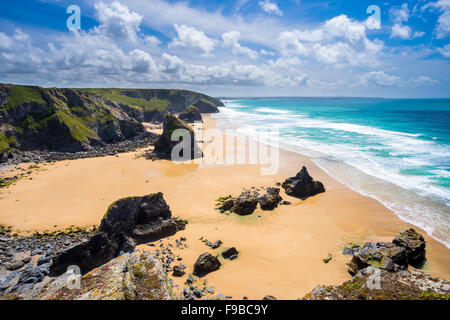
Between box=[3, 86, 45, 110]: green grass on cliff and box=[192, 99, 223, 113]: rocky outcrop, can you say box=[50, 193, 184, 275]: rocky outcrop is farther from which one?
box=[192, 99, 223, 113]: rocky outcrop

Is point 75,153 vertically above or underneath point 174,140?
underneath

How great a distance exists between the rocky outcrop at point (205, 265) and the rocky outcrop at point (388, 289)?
642cm

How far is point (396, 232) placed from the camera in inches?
782

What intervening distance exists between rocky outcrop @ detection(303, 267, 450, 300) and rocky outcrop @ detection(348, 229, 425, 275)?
2.48 m

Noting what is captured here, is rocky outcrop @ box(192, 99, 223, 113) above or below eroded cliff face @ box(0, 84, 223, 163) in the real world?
above

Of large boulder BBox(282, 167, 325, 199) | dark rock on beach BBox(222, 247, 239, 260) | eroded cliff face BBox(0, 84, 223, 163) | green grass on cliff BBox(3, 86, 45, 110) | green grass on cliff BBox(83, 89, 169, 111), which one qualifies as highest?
green grass on cliff BBox(83, 89, 169, 111)

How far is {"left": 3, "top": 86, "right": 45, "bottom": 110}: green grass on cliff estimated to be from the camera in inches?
1921

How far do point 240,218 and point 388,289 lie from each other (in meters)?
13.7

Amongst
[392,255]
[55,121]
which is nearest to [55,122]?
[55,121]

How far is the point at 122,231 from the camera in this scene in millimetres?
17172

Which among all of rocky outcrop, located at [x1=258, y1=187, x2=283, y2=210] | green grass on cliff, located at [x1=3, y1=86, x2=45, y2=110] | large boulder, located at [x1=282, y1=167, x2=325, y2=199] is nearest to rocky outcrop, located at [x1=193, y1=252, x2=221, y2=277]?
rocky outcrop, located at [x1=258, y1=187, x2=283, y2=210]

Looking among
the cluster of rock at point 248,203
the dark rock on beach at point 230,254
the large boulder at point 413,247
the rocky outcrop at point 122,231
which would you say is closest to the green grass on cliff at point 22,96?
the rocky outcrop at point 122,231

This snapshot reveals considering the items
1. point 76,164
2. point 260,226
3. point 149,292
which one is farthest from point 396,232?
point 76,164

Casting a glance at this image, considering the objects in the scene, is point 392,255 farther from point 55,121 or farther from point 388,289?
point 55,121
